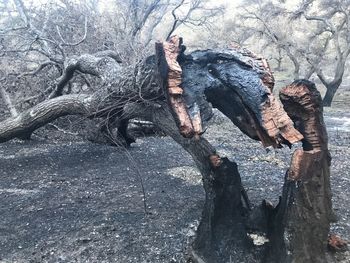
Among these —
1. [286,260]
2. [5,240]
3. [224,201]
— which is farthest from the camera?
[5,240]

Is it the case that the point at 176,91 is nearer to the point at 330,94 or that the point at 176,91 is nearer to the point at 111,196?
the point at 111,196

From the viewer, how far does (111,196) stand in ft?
15.1

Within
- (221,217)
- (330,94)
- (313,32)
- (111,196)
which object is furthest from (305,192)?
(313,32)

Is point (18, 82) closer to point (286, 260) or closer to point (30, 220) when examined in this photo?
point (30, 220)

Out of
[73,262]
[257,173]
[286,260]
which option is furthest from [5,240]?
[257,173]

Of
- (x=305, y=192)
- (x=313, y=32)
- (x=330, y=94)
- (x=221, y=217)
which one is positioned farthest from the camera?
(x=313, y=32)

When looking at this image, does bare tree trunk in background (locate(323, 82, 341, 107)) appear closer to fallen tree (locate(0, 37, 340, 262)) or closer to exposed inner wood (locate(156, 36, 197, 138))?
fallen tree (locate(0, 37, 340, 262))

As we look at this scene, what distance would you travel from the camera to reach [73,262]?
3.20 metres

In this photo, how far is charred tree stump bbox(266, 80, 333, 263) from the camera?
2682 mm

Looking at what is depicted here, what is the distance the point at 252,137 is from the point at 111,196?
2.26 meters

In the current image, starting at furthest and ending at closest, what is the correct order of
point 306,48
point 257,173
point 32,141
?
1. point 306,48
2. point 32,141
3. point 257,173

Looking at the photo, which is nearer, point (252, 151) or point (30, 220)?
point (30, 220)

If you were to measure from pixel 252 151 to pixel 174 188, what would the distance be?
226 cm

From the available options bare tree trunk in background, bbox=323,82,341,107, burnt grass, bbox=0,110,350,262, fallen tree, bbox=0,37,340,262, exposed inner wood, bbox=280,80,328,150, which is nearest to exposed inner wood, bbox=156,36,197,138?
fallen tree, bbox=0,37,340,262
